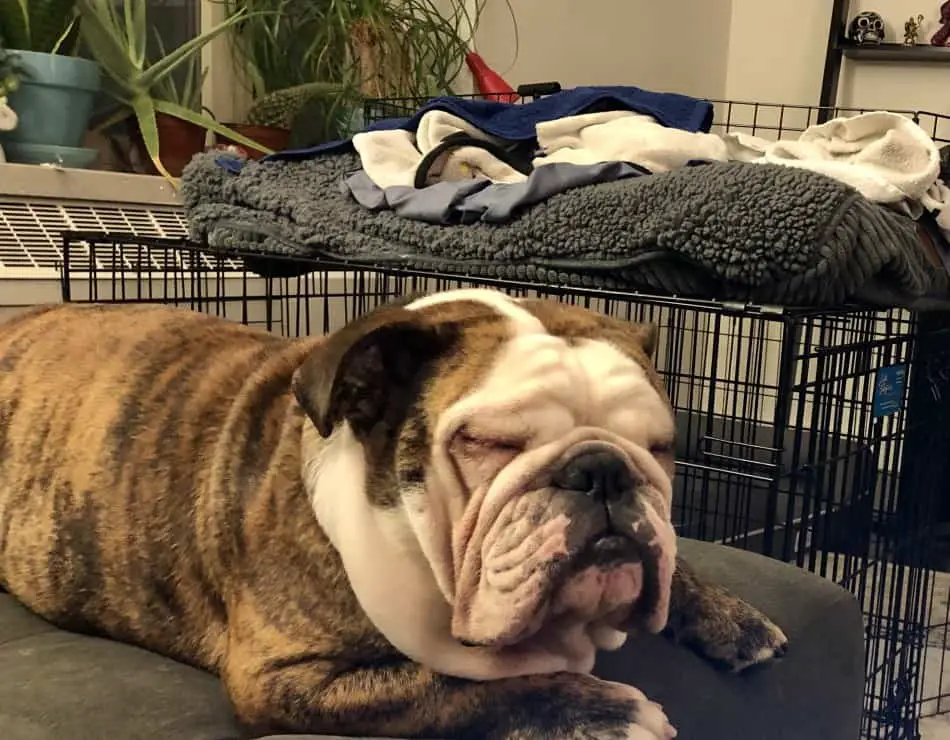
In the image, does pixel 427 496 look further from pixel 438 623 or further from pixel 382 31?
pixel 382 31

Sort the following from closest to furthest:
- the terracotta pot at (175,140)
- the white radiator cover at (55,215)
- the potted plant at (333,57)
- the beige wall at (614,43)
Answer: the white radiator cover at (55,215)
the terracotta pot at (175,140)
the potted plant at (333,57)
the beige wall at (614,43)

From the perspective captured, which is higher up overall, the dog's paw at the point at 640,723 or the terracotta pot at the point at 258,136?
the terracotta pot at the point at 258,136

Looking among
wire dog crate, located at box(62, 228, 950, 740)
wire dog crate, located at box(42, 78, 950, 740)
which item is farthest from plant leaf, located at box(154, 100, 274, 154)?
wire dog crate, located at box(62, 228, 950, 740)

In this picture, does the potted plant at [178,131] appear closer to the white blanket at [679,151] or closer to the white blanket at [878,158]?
the white blanket at [679,151]

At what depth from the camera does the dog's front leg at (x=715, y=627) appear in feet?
3.04

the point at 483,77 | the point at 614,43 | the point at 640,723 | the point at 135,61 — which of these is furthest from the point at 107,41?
the point at 640,723

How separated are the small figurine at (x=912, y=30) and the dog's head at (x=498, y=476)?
2507mm

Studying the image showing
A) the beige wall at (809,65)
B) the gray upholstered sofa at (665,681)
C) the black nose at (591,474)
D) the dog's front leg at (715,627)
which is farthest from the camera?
the beige wall at (809,65)

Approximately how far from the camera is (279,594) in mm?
821

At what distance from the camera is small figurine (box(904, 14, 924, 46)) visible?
288 cm

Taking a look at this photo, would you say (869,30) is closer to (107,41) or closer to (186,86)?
(186,86)

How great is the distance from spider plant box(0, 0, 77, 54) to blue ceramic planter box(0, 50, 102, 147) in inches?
2.6

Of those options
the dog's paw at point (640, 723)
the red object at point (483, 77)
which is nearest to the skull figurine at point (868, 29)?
the red object at point (483, 77)

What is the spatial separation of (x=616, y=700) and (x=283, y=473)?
0.33 meters
